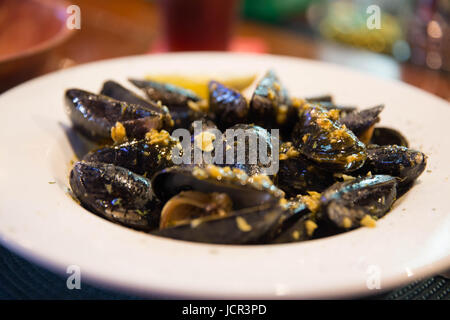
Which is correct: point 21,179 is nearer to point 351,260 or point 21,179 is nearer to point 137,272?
point 137,272

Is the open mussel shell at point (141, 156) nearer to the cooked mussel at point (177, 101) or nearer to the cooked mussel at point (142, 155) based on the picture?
the cooked mussel at point (142, 155)

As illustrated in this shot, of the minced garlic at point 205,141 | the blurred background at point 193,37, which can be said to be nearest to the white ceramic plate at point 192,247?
the minced garlic at point 205,141

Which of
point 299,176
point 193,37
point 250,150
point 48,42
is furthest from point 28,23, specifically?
point 299,176


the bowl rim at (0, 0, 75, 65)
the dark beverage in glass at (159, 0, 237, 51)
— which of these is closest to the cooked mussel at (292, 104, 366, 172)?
the bowl rim at (0, 0, 75, 65)

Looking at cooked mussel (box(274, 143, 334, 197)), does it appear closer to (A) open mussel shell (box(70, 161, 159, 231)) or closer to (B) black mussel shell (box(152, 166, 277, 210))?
(B) black mussel shell (box(152, 166, 277, 210))

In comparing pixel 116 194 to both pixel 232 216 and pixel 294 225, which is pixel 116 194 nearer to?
pixel 232 216

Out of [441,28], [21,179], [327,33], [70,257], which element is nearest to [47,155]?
[21,179]
